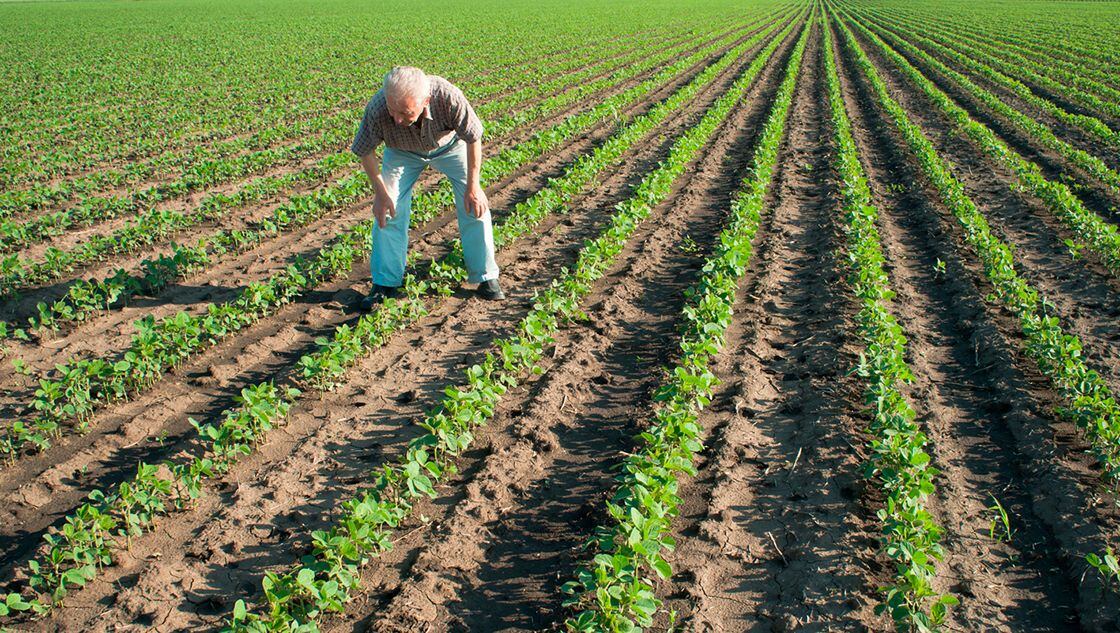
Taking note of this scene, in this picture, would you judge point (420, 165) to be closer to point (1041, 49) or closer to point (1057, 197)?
point (1057, 197)

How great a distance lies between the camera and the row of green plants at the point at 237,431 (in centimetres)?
322

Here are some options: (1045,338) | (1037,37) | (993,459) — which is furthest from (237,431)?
(1037,37)

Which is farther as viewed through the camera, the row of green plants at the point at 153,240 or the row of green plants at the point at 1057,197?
the row of green plants at the point at 1057,197

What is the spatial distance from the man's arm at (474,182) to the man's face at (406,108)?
55 cm

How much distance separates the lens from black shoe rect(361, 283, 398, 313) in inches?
238

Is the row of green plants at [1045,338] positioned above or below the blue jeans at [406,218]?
below

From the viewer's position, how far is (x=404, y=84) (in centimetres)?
495

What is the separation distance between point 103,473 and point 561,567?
2.61 m

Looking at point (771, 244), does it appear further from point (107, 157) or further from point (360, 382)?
point (107, 157)

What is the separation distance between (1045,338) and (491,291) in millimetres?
4173

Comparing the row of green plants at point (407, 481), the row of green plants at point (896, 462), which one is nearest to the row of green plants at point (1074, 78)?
the row of green plants at point (896, 462)

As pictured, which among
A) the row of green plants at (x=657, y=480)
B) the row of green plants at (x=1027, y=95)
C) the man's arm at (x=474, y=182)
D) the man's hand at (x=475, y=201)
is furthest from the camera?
the row of green plants at (x=1027, y=95)

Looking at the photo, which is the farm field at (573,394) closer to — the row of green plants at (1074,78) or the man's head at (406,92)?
the man's head at (406,92)

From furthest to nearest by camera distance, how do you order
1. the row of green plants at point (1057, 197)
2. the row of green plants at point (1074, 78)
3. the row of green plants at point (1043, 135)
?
the row of green plants at point (1074, 78)
the row of green plants at point (1043, 135)
the row of green plants at point (1057, 197)
